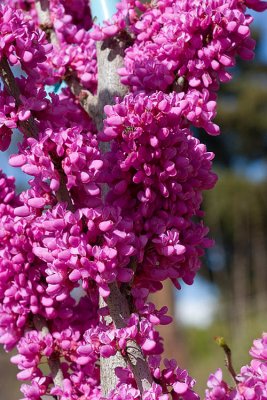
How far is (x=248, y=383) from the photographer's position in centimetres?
72

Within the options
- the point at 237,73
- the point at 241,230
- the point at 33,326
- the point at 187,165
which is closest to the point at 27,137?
the point at 187,165

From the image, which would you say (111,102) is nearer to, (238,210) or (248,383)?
(248,383)

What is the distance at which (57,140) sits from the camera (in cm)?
77

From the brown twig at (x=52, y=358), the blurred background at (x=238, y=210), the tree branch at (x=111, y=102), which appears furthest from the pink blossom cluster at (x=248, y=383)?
the blurred background at (x=238, y=210)

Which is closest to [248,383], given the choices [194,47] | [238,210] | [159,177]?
[159,177]

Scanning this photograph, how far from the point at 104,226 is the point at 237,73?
569 inches

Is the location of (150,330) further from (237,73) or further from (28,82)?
(237,73)

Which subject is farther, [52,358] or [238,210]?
[238,210]

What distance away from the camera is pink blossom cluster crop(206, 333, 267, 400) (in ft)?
2.33

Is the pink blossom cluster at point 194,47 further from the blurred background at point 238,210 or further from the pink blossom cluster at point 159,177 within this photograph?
the blurred background at point 238,210

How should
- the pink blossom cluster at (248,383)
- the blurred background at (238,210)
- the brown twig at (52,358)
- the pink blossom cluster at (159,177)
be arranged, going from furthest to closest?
the blurred background at (238,210) → the brown twig at (52,358) → the pink blossom cluster at (159,177) → the pink blossom cluster at (248,383)

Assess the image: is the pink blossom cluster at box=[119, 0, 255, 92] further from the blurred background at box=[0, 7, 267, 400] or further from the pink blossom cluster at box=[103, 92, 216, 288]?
the blurred background at box=[0, 7, 267, 400]

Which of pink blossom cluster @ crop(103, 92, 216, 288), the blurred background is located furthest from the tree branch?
the blurred background

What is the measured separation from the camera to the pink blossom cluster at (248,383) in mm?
711
